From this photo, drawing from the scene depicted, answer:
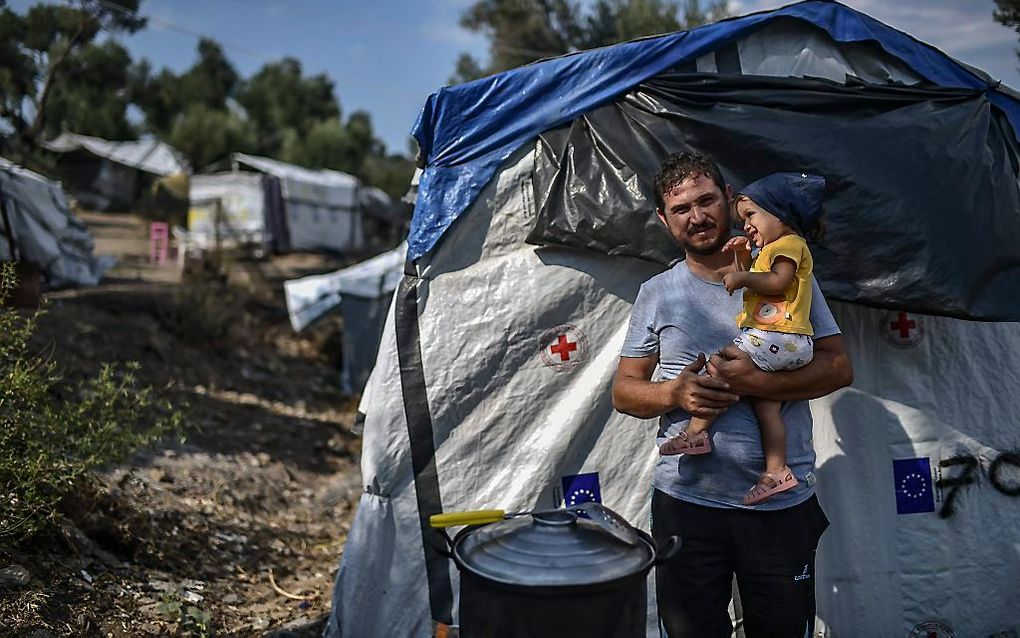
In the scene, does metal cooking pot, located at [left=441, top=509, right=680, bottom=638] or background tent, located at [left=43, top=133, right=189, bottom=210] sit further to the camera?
background tent, located at [left=43, top=133, right=189, bottom=210]

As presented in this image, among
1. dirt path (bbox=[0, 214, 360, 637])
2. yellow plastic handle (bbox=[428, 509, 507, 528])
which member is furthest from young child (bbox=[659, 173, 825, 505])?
dirt path (bbox=[0, 214, 360, 637])

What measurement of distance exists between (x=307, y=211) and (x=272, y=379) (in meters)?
13.0

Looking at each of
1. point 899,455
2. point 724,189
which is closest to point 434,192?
point 724,189

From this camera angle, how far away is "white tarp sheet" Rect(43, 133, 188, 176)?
2769 cm

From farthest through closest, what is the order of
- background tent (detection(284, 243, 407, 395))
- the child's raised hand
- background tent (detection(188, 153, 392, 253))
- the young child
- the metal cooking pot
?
background tent (detection(188, 153, 392, 253)) → background tent (detection(284, 243, 407, 395)) → the child's raised hand → the young child → the metal cooking pot

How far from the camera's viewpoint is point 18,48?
2172 centimetres

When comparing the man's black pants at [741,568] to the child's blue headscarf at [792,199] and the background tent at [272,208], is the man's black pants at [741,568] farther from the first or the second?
the background tent at [272,208]

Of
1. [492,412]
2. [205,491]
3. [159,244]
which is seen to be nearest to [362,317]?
[205,491]

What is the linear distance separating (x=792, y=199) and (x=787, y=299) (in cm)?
26

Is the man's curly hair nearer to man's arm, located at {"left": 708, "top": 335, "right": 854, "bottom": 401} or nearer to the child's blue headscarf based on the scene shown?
the child's blue headscarf

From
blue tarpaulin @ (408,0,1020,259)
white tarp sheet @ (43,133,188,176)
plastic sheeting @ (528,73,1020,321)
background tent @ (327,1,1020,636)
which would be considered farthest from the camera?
white tarp sheet @ (43,133,188,176)

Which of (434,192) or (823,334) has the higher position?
(434,192)

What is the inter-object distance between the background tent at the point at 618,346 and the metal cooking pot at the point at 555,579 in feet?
3.66

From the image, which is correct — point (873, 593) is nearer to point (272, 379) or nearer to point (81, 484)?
point (81, 484)
